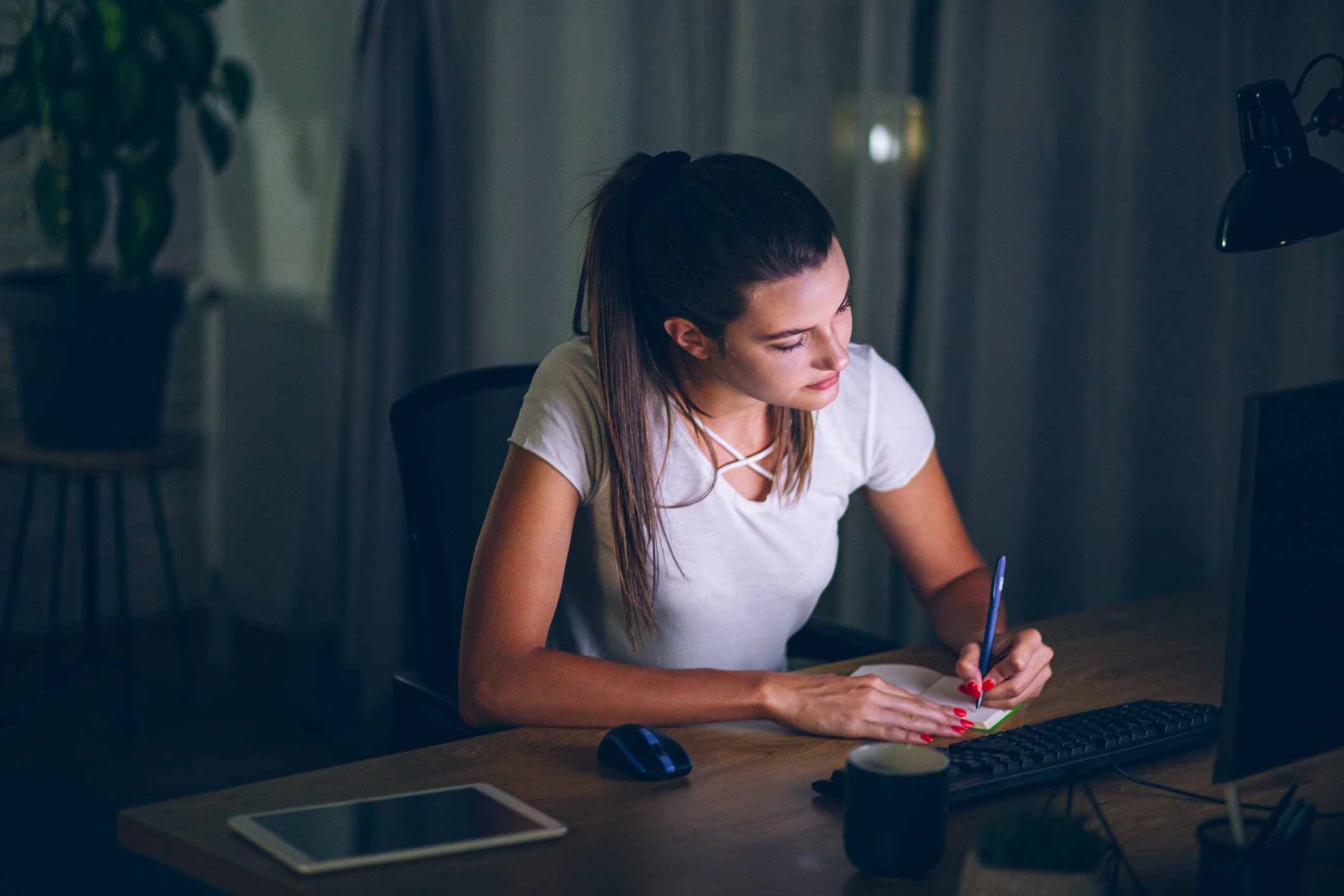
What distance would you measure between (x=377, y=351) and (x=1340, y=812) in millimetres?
2327

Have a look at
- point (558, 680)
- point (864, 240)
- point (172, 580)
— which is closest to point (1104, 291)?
point (864, 240)

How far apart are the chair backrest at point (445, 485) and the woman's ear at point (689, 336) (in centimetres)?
30

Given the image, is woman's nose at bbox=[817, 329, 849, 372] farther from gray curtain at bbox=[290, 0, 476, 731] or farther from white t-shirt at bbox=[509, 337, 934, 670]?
gray curtain at bbox=[290, 0, 476, 731]

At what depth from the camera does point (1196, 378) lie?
80.8 inches

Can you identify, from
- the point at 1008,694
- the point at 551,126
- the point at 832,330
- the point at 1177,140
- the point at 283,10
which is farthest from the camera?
the point at 283,10

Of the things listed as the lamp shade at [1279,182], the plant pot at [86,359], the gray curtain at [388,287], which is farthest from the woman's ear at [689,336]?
the plant pot at [86,359]

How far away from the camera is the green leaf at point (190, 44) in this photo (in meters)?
2.94

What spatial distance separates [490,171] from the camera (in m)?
2.92

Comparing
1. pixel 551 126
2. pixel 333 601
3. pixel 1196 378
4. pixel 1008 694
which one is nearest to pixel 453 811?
pixel 1008 694

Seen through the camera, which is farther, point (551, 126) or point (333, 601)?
point (333, 601)

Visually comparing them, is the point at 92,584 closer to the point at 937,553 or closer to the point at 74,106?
the point at 74,106

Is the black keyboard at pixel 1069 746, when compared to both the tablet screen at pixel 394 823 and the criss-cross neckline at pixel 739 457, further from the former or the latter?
the criss-cross neckline at pixel 739 457

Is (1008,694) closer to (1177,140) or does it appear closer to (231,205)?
(1177,140)

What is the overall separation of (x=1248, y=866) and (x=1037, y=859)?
0.58ft
